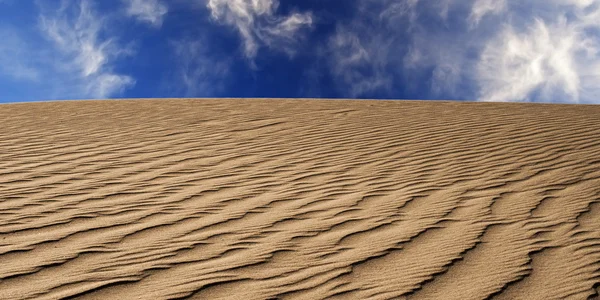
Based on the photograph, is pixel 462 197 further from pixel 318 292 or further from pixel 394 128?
pixel 394 128

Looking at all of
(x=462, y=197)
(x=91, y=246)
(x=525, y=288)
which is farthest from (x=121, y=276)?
(x=462, y=197)

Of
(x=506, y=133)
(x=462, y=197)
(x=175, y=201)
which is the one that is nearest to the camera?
(x=175, y=201)

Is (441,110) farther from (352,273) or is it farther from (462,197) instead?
(352,273)

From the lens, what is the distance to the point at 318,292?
10.1 feet

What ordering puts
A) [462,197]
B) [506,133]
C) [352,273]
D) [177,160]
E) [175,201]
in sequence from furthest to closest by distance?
[506,133] → [177,160] → [462,197] → [175,201] → [352,273]

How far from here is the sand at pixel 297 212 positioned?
322 cm

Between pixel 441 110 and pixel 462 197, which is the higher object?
pixel 441 110

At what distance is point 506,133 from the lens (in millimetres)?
8141

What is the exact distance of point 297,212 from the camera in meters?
4.39

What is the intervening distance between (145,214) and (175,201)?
40cm

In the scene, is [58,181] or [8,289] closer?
[8,289]

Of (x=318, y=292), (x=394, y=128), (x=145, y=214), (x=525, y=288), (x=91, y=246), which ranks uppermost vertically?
(x=394, y=128)

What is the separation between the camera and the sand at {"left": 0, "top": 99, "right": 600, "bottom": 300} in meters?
3.22

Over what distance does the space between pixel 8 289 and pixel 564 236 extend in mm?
3603
